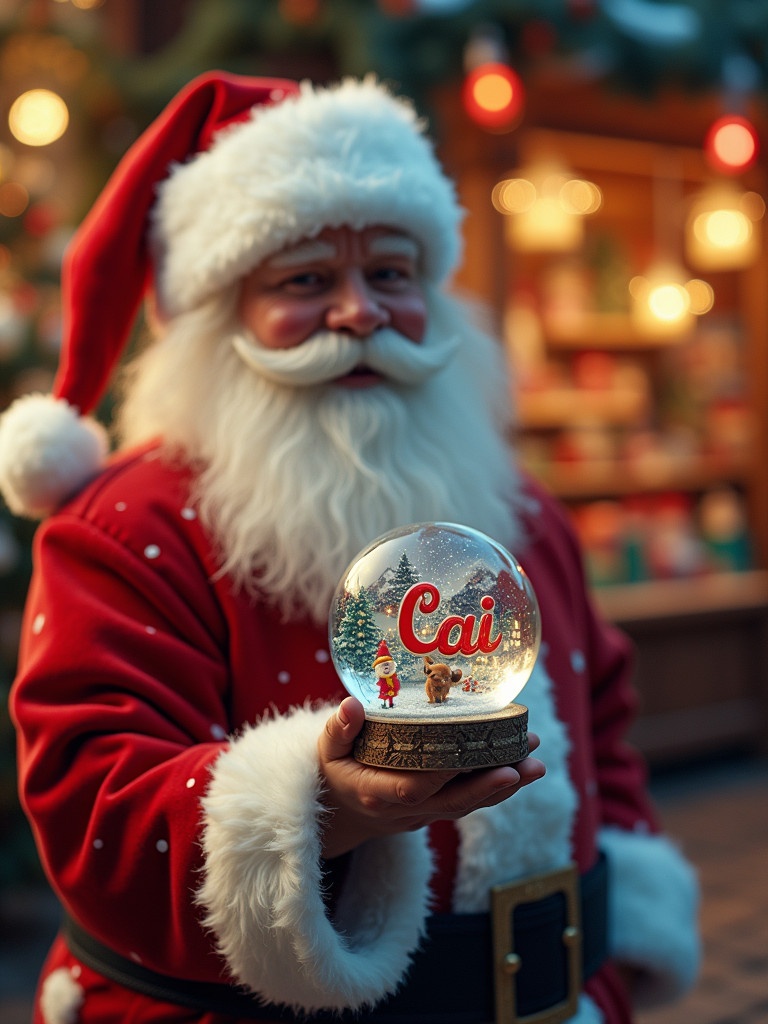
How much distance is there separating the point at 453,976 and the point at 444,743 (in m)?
0.51

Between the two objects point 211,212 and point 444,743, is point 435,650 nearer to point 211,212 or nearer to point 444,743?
point 444,743

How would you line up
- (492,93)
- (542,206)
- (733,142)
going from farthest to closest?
(542,206)
(733,142)
(492,93)

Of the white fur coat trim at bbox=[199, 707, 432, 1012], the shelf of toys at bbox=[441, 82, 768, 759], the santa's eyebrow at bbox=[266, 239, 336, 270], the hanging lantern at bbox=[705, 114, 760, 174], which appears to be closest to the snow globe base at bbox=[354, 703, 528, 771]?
the white fur coat trim at bbox=[199, 707, 432, 1012]

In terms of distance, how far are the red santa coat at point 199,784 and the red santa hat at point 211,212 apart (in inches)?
6.2

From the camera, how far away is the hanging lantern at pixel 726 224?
5.77m

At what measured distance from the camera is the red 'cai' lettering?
1.13m

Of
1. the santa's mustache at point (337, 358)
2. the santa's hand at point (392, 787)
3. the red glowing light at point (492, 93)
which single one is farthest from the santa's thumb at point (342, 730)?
the red glowing light at point (492, 93)

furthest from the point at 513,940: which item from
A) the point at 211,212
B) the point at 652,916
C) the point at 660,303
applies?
the point at 660,303

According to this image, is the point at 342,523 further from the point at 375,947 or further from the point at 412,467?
the point at 375,947

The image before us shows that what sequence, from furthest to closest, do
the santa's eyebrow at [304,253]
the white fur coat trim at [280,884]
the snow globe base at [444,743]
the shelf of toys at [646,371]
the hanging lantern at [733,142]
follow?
1. the shelf of toys at [646,371]
2. the hanging lantern at [733,142]
3. the santa's eyebrow at [304,253]
4. the white fur coat trim at [280,884]
5. the snow globe base at [444,743]

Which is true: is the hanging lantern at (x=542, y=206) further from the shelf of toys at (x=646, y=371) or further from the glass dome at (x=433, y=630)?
the glass dome at (x=433, y=630)

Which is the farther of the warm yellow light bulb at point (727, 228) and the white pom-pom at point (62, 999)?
the warm yellow light bulb at point (727, 228)

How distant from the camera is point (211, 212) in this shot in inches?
66.4

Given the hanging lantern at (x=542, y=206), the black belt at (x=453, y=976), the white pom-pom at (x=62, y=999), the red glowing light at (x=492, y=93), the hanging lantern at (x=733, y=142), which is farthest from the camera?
the hanging lantern at (x=542, y=206)
